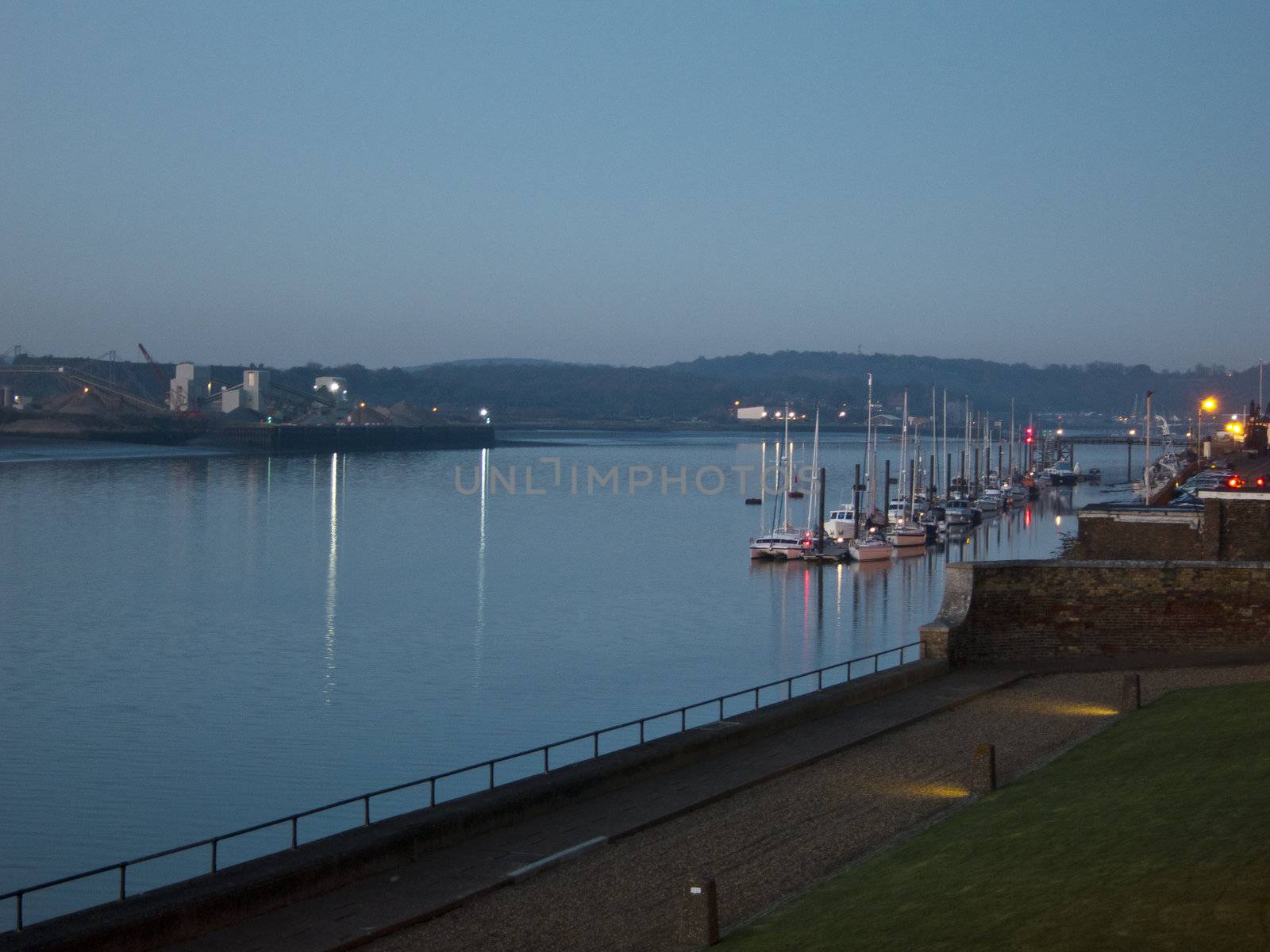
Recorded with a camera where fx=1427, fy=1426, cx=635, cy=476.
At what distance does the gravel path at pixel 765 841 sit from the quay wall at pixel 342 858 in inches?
41.1

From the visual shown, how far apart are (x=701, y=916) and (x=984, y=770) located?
499cm

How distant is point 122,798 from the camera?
20.8 m

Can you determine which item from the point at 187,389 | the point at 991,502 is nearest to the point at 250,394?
the point at 187,389

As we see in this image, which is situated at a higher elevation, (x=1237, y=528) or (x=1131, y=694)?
(x=1237, y=528)

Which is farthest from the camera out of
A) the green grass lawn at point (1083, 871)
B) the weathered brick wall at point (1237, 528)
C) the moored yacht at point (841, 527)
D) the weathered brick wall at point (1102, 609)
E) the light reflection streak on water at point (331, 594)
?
the moored yacht at point (841, 527)

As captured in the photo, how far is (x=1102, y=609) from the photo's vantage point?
21609 mm

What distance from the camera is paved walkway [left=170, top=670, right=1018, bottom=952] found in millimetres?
10344

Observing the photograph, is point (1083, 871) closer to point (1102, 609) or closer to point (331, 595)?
point (1102, 609)

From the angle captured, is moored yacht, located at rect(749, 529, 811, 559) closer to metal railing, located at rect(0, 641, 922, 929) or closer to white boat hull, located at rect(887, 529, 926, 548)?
white boat hull, located at rect(887, 529, 926, 548)

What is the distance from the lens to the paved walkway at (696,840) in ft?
34.6

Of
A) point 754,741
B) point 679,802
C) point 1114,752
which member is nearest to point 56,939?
point 679,802

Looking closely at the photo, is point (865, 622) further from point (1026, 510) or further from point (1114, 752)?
point (1026, 510)

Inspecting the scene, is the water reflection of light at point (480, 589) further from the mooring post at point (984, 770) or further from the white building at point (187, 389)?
the white building at point (187, 389)

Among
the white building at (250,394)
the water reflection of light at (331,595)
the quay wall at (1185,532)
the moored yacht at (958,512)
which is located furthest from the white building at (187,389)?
the quay wall at (1185,532)
